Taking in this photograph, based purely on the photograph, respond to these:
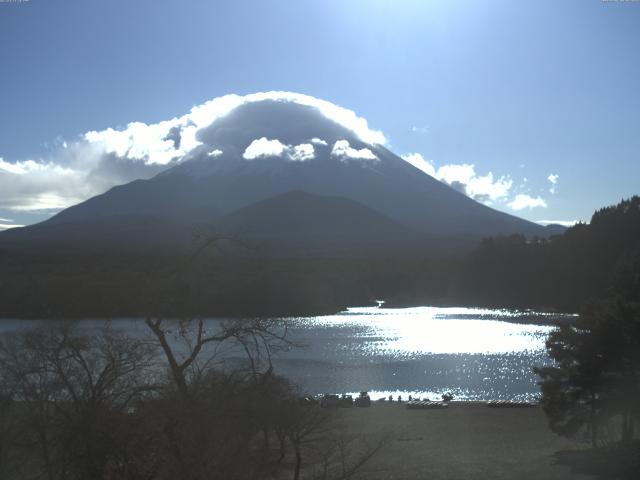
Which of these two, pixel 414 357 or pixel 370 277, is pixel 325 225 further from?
pixel 414 357

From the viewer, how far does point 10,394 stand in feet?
19.5

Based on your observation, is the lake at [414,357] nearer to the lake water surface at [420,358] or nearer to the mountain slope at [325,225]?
the lake water surface at [420,358]

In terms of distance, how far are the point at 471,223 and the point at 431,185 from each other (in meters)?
14.4

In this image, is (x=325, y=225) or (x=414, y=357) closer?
(x=414, y=357)

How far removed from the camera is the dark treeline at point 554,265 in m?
53.7

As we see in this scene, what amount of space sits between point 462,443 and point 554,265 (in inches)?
1962

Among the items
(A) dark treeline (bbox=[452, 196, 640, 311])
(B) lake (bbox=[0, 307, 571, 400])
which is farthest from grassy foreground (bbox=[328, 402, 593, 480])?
(A) dark treeline (bbox=[452, 196, 640, 311])

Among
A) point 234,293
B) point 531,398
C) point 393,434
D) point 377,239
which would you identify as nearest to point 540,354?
point 531,398

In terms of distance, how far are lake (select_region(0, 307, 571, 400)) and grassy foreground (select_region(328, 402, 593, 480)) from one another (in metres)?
2.59

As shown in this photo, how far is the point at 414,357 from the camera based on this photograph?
31094mm

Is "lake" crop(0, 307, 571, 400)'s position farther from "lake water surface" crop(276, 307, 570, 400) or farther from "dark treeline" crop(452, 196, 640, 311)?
"dark treeline" crop(452, 196, 640, 311)

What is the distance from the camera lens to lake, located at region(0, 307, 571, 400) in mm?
22780

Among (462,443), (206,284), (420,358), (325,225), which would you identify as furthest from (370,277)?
(462,443)

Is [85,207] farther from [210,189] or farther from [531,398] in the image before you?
[531,398]
